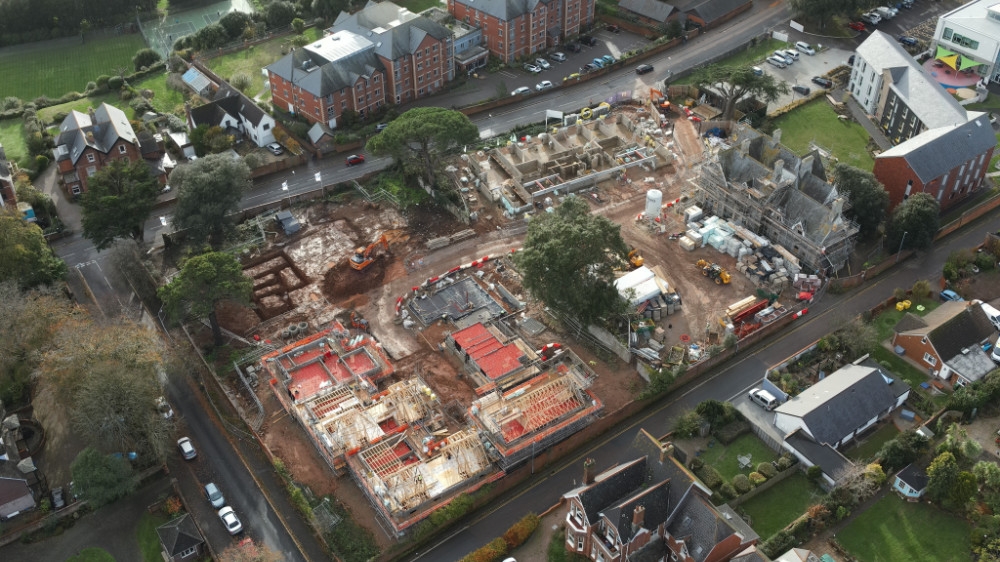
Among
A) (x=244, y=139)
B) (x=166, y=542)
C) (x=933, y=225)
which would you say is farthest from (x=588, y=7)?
(x=166, y=542)

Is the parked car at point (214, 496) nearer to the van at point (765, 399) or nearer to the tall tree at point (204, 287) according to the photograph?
the tall tree at point (204, 287)

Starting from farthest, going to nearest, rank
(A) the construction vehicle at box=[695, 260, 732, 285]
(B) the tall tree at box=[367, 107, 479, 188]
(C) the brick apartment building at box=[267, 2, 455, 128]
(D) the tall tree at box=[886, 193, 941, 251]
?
(C) the brick apartment building at box=[267, 2, 455, 128]
(B) the tall tree at box=[367, 107, 479, 188]
(D) the tall tree at box=[886, 193, 941, 251]
(A) the construction vehicle at box=[695, 260, 732, 285]

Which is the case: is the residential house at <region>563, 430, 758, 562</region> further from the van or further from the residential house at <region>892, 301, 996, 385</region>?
the residential house at <region>892, 301, 996, 385</region>

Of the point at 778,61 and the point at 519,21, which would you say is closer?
the point at 778,61

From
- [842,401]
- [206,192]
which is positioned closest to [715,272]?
[842,401]

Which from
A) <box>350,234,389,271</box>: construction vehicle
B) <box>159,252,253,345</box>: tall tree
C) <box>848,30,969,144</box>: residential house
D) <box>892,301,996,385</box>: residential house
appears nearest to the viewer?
<box>892,301,996,385</box>: residential house

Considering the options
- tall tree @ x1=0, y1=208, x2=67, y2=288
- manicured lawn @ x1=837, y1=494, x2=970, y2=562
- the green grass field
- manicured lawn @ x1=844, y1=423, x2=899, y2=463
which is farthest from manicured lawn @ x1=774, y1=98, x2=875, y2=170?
the green grass field

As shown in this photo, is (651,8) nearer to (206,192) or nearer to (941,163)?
(941,163)

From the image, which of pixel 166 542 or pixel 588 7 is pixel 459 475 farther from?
pixel 588 7
